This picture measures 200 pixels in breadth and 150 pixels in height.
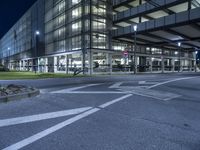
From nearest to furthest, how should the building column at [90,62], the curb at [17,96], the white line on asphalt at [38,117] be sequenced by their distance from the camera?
the white line on asphalt at [38,117] < the curb at [17,96] < the building column at [90,62]

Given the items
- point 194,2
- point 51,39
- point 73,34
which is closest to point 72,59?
point 73,34

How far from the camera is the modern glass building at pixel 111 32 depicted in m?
34.0

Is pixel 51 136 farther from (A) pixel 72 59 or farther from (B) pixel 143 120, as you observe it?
(A) pixel 72 59

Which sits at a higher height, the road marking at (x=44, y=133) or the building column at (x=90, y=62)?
the building column at (x=90, y=62)

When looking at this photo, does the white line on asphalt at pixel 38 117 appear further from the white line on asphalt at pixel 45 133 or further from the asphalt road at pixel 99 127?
the white line on asphalt at pixel 45 133

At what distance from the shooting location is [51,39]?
156ft

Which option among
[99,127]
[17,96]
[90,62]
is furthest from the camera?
[90,62]

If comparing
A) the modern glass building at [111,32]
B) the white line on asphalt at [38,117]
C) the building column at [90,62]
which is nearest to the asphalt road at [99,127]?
the white line on asphalt at [38,117]

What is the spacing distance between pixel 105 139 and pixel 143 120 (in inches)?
65.4

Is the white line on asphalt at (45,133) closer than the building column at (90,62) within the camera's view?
Yes

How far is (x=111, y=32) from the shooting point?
3922 cm

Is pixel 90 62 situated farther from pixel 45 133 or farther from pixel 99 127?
pixel 45 133

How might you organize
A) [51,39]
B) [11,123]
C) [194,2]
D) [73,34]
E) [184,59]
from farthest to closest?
1. [184,59]
2. [51,39]
3. [73,34]
4. [194,2]
5. [11,123]

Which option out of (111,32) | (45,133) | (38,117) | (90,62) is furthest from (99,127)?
(111,32)
